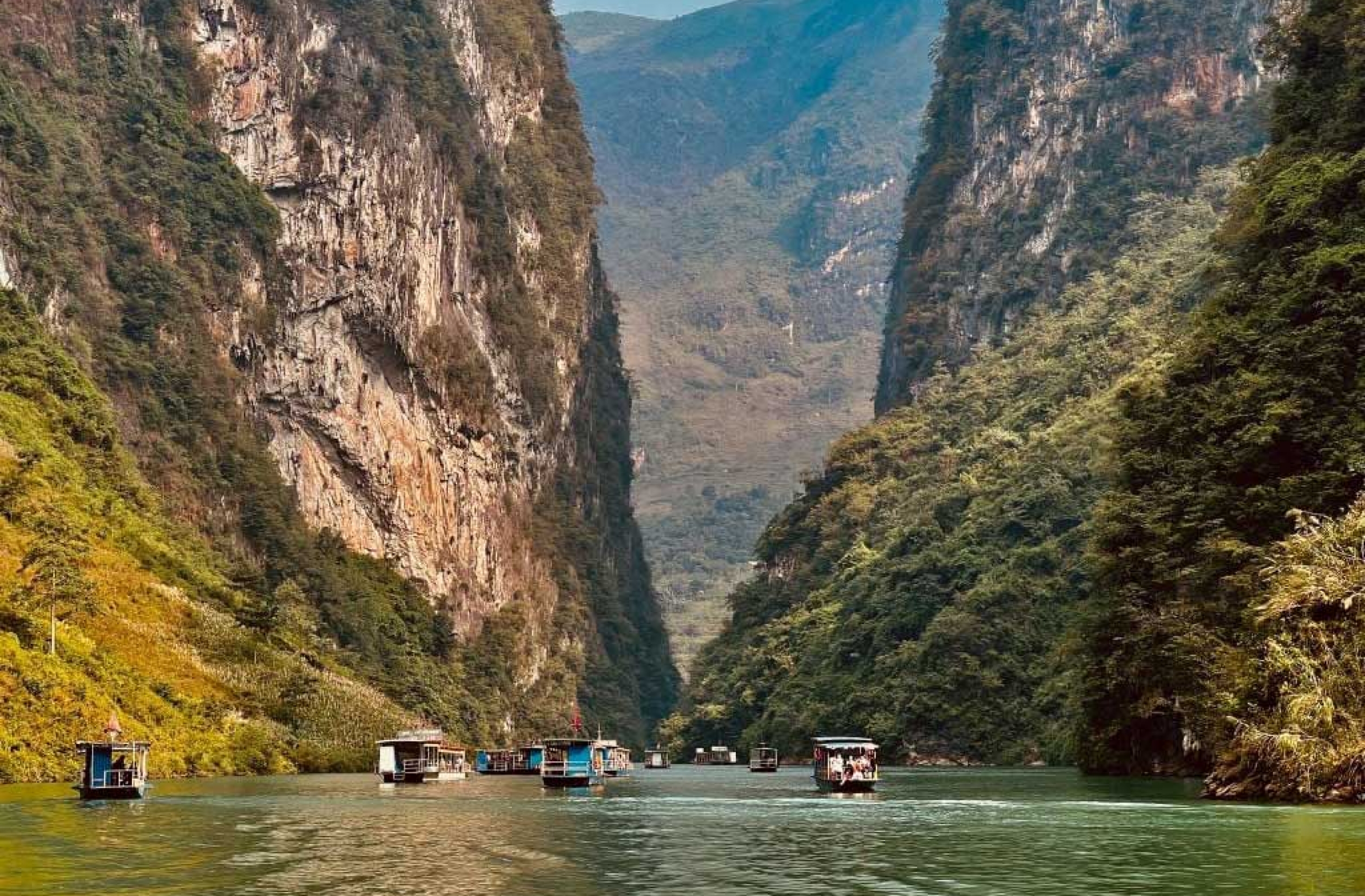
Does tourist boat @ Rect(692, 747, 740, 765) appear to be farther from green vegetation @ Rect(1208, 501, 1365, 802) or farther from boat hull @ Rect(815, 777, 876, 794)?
green vegetation @ Rect(1208, 501, 1365, 802)

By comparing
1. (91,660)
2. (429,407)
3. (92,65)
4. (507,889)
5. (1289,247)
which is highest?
(92,65)

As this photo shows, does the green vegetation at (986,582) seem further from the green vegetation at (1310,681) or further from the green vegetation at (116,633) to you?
the green vegetation at (116,633)

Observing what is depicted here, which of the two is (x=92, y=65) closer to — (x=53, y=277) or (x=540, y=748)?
(x=53, y=277)

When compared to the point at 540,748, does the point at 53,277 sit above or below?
above

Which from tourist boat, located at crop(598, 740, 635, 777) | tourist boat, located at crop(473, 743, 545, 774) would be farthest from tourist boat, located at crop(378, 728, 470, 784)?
tourist boat, located at crop(473, 743, 545, 774)

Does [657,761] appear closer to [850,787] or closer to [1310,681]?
[850,787]

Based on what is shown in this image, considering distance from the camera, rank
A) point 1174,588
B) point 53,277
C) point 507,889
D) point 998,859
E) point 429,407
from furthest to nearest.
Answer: point 429,407 < point 53,277 < point 1174,588 < point 998,859 < point 507,889

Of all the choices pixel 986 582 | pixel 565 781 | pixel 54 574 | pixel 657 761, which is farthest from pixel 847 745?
pixel 657 761

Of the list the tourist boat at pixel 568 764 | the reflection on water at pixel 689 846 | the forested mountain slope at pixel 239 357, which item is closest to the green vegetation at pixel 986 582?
the tourist boat at pixel 568 764

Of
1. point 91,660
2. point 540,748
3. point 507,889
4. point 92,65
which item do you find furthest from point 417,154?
point 507,889
